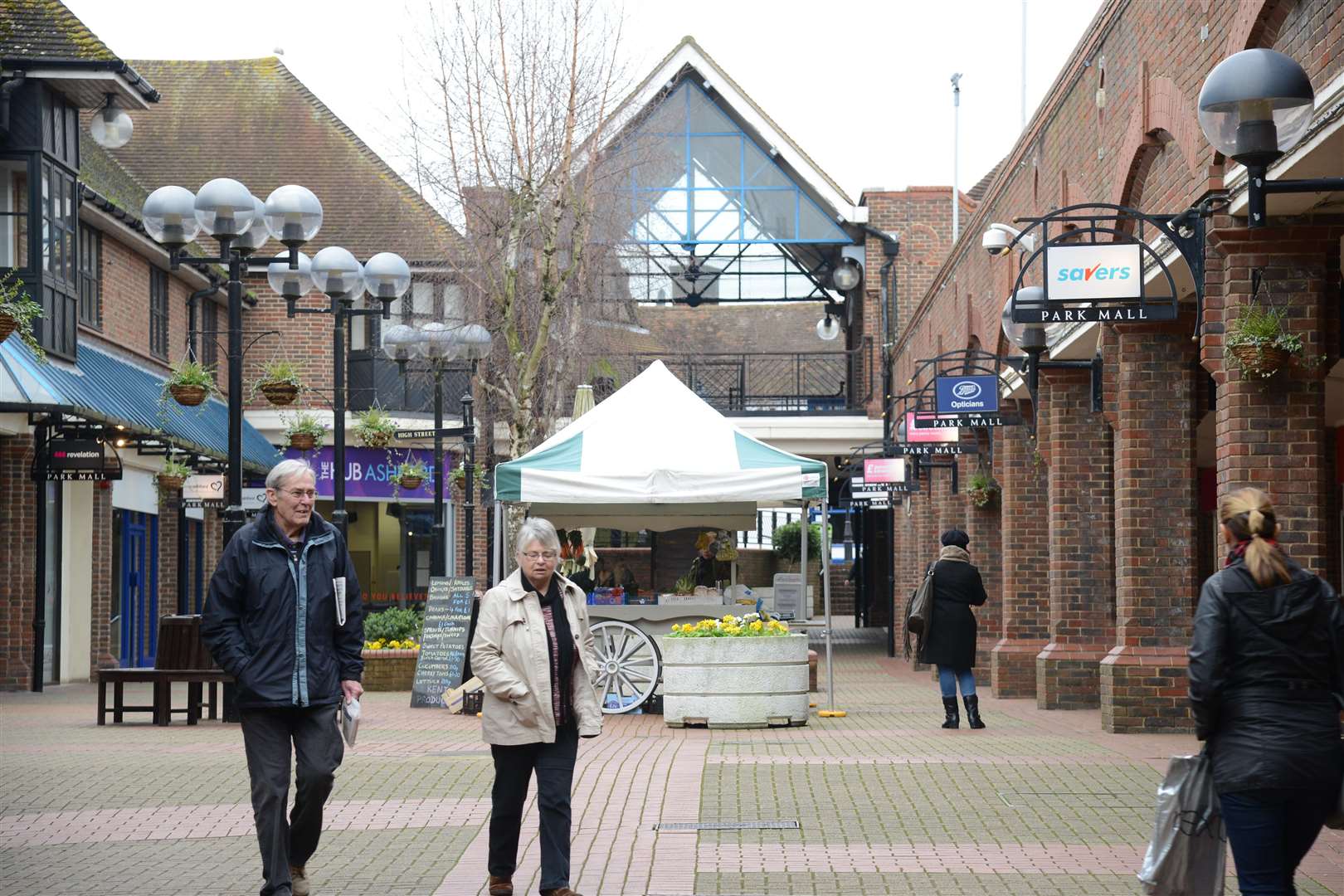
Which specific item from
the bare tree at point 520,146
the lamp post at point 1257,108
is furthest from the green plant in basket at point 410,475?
the lamp post at point 1257,108

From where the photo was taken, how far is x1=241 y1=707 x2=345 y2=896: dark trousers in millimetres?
7027

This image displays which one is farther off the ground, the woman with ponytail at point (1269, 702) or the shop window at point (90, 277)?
the shop window at point (90, 277)

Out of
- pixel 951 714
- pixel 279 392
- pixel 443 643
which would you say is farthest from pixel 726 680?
pixel 279 392

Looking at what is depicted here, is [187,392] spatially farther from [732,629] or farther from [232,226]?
[732,629]

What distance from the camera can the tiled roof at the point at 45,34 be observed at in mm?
21469

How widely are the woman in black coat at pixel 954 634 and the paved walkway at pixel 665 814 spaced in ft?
1.76

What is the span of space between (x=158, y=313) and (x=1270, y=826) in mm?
25361

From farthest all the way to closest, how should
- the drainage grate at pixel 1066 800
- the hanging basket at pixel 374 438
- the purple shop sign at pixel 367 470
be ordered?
1. the purple shop sign at pixel 367 470
2. the hanging basket at pixel 374 438
3. the drainage grate at pixel 1066 800

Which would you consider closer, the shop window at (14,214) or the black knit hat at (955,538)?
the black knit hat at (955,538)

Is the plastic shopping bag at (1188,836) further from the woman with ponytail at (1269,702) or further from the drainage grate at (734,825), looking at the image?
the drainage grate at (734,825)

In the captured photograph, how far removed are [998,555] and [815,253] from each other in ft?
56.8

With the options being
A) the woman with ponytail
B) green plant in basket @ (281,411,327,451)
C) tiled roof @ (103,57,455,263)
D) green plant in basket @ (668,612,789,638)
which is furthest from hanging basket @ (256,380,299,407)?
tiled roof @ (103,57,455,263)

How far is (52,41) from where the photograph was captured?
21.8 m

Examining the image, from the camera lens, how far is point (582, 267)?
27250mm
